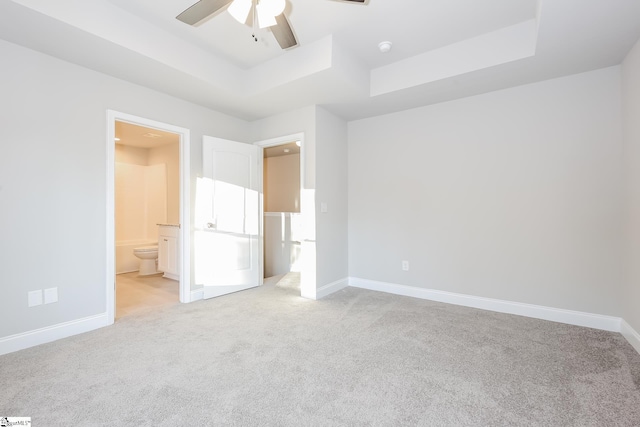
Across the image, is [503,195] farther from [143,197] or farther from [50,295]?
[143,197]

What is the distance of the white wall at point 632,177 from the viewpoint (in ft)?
7.58

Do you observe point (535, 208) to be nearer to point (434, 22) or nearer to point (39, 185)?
point (434, 22)

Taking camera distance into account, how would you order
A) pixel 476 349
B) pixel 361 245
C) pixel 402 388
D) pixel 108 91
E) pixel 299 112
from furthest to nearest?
pixel 361 245, pixel 299 112, pixel 108 91, pixel 476 349, pixel 402 388

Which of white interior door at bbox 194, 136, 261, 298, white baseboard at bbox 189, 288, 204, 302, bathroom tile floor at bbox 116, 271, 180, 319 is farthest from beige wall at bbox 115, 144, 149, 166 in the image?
white baseboard at bbox 189, 288, 204, 302

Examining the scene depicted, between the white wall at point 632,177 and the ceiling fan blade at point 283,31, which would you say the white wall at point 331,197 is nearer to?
the ceiling fan blade at point 283,31

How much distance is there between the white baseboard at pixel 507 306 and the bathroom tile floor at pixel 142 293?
8.59ft

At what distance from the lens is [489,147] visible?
3.26 m

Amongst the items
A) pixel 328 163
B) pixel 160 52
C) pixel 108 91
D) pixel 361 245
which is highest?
pixel 160 52

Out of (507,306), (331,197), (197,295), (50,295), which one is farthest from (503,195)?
(50,295)

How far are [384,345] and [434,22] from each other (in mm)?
2793

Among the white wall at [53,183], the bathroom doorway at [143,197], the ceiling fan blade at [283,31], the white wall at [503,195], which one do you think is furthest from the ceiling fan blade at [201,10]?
the bathroom doorway at [143,197]

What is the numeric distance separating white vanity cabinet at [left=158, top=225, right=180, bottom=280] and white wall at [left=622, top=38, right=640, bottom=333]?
212 inches

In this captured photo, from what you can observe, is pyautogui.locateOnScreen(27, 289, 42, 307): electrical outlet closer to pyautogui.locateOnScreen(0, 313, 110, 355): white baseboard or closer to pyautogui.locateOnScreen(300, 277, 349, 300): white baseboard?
pyautogui.locateOnScreen(0, 313, 110, 355): white baseboard

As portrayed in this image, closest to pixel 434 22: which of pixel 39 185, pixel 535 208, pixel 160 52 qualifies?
pixel 535 208
